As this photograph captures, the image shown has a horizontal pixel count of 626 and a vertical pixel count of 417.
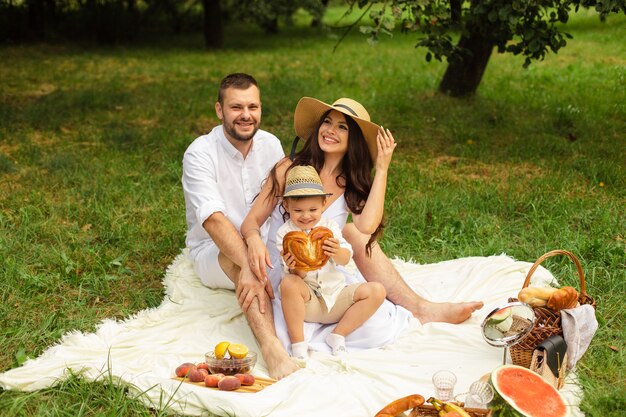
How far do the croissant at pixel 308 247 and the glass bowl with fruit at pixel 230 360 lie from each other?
55 cm

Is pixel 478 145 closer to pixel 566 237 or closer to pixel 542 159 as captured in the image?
pixel 542 159

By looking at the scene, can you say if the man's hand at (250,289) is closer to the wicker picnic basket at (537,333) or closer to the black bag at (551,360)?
the wicker picnic basket at (537,333)

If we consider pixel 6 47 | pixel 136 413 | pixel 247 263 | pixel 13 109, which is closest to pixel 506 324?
pixel 247 263

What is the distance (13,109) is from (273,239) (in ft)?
21.9

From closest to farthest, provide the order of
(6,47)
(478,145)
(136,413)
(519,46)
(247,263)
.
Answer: (136,413) < (247,263) < (519,46) < (478,145) < (6,47)

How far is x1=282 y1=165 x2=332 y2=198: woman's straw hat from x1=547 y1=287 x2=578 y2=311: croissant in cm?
129

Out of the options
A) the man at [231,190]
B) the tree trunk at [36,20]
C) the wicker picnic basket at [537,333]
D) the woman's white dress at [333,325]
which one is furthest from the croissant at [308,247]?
the tree trunk at [36,20]

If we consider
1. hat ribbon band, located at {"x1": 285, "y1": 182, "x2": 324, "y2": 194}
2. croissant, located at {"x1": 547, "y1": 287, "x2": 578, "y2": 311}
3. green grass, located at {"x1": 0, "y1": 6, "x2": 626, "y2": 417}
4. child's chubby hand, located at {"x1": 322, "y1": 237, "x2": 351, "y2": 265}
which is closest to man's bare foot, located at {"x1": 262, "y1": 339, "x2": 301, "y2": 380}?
child's chubby hand, located at {"x1": 322, "y1": 237, "x2": 351, "y2": 265}

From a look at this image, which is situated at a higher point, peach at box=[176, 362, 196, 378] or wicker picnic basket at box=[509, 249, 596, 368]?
wicker picnic basket at box=[509, 249, 596, 368]

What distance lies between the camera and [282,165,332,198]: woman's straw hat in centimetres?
416

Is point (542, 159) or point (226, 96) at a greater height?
point (226, 96)

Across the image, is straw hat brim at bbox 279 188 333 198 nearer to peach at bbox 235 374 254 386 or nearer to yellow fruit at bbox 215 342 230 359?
yellow fruit at bbox 215 342 230 359

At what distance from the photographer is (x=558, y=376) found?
387 centimetres

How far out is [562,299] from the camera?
3.95 m
